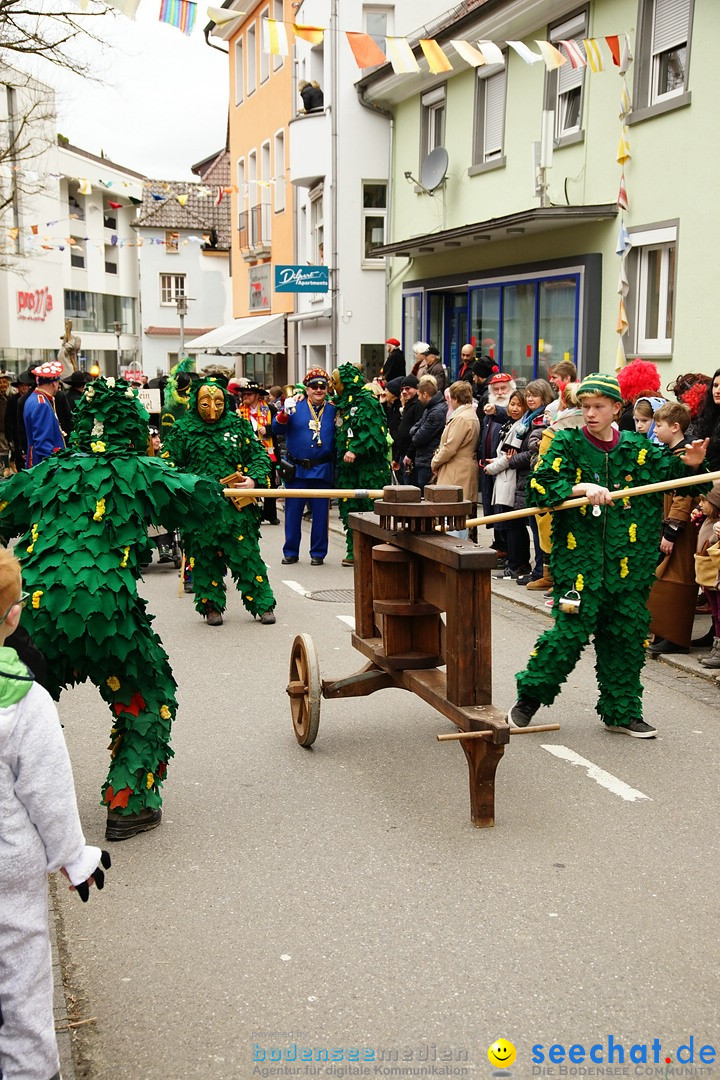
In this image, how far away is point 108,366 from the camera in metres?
61.4

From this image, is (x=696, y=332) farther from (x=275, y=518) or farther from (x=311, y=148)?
(x=311, y=148)

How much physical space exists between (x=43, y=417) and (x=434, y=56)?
5.89 metres

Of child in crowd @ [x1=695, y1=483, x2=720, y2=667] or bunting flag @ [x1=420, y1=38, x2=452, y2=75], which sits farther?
bunting flag @ [x1=420, y1=38, x2=452, y2=75]

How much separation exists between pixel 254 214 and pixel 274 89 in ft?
12.2

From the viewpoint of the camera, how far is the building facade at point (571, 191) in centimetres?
1316

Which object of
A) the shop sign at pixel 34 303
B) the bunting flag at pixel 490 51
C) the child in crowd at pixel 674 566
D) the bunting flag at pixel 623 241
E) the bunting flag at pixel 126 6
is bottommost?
the child in crowd at pixel 674 566

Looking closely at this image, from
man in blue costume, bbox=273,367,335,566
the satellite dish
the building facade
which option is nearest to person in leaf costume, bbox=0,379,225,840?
man in blue costume, bbox=273,367,335,566

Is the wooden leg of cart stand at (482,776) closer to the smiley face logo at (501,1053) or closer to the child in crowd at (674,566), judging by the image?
the smiley face logo at (501,1053)

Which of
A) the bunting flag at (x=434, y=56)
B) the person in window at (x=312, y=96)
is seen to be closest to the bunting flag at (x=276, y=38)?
the bunting flag at (x=434, y=56)

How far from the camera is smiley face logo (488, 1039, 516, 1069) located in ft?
10.8

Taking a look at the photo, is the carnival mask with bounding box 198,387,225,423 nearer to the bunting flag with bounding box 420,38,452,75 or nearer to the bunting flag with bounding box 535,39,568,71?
the bunting flag with bounding box 420,38,452,75

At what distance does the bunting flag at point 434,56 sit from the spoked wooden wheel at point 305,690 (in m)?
8.02

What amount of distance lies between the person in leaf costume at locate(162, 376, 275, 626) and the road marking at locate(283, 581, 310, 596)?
131 cm

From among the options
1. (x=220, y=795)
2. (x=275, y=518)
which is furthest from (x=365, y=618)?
(x=275, y=518)
